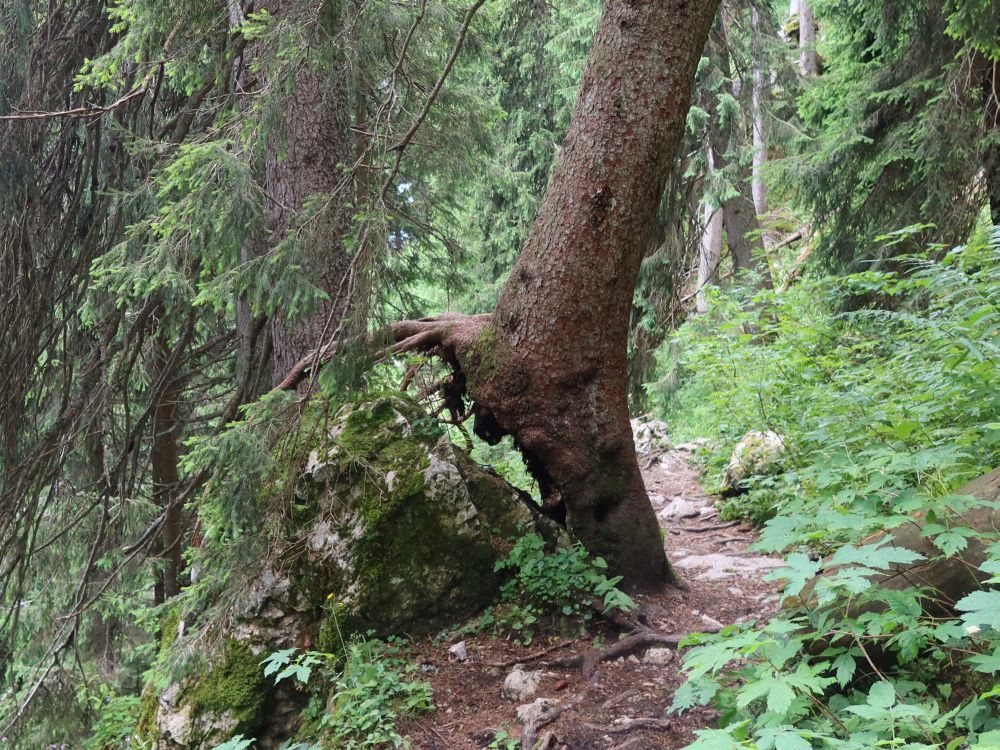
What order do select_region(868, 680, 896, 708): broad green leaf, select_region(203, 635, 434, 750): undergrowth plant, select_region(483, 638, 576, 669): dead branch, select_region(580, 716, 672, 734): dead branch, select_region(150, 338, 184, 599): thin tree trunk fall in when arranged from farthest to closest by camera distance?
select_region(150, 338, 184, 599): thin tree trunk → select_region(483, 638, 576, 669): dead branch → select_region(203, 635, 434, 750): undergrowth plant → select_region(580, 716, 672, 734): dead branch → select_region(868, 680, 896, 708): broad green leaf

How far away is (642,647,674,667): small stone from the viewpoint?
350 cm

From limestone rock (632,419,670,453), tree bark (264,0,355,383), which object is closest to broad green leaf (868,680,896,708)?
tree bark (264,0,355,383)

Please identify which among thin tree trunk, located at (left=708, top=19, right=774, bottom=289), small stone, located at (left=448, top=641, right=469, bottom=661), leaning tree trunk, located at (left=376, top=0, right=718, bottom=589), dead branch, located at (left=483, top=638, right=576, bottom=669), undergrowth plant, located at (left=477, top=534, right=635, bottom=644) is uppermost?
thin tree trunk, located at (left=708, top=19, right=774, bottom=289)

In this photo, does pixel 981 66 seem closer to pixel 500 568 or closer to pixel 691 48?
pixel 691 48

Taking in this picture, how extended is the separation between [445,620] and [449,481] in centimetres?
79

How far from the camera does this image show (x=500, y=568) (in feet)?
13.3

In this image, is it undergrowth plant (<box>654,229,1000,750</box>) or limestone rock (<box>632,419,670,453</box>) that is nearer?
undergrowth plant (<box>654,229,1000,750</box>)

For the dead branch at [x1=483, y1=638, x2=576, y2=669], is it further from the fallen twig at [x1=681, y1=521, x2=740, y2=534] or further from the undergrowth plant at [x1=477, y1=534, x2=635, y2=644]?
the fallen twig at [x1=681, y1=521, x2=740, y2=534]

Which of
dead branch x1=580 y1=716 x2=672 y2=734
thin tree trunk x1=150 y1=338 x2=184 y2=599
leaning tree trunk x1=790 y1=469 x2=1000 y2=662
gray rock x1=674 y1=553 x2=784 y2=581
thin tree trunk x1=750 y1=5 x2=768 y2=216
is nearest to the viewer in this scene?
leaning tree trunk x1=790 y1=469 x2=1000 y2=662

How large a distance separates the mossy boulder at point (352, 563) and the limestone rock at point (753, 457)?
2732 mm

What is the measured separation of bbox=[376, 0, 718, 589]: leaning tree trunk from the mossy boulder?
480 mm

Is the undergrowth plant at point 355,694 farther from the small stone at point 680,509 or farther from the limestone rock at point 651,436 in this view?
the limestone rock at point 651,436

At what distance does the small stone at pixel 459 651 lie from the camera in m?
3.76

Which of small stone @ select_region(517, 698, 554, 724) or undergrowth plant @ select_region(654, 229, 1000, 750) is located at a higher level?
undergrowth plant @ select_region(654, 229, 1000, 750)
